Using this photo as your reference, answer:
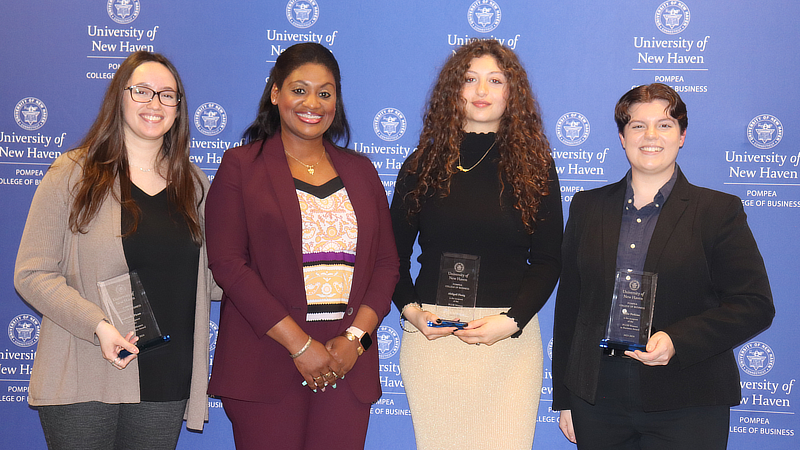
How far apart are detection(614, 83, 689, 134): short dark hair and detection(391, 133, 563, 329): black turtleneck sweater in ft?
1.27

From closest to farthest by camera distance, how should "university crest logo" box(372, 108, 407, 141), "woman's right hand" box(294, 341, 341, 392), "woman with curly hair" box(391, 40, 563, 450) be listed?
"woman's right hand" box(294, 341, 341, 392)
"woman with curly hair" box(391, 40, 563, 450)
"university crest logo" box(372, 108, 407, 141)

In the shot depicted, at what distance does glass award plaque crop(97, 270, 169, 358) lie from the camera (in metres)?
2.21

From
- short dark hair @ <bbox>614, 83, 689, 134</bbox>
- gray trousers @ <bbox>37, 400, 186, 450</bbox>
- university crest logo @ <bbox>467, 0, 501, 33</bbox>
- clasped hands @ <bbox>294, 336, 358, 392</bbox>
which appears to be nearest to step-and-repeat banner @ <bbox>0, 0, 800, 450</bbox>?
university crest logo @ <bbox>467, 0, 501, 33</bbox>

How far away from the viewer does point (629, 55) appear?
328 centimetres

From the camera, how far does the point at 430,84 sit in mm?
3340

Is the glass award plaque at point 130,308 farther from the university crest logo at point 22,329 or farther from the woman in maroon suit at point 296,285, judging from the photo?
the university crest logo at point 22,329

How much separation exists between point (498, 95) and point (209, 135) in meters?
1.69

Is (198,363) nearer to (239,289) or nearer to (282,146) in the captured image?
(239,289)

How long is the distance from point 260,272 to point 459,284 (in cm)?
79

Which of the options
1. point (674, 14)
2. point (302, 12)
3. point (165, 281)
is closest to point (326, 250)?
point (165, 281)

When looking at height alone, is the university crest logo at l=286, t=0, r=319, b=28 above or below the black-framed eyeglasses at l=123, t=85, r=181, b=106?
above

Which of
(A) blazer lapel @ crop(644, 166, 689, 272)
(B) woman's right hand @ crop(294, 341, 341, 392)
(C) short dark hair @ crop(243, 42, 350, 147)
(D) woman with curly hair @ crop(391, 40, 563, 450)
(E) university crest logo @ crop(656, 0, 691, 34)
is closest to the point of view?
(B) woman's right hand @ crop(294, 341, 341, 392)

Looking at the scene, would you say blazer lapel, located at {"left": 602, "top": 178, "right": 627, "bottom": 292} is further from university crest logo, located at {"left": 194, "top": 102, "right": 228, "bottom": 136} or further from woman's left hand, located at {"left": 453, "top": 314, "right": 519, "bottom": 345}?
university crest logo, located at {"left": 194, "top": 102, "right": 228, "bottom": 136}

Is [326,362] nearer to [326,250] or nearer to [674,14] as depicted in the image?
[326,250]
